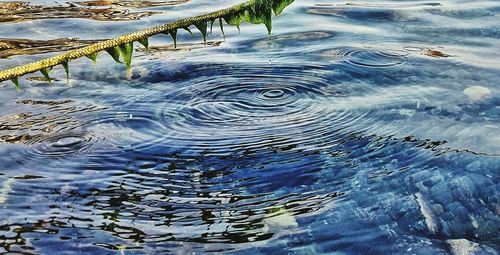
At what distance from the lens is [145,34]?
2.88m

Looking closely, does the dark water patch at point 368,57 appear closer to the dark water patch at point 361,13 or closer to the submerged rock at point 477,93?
the submerged rock at point 477,93

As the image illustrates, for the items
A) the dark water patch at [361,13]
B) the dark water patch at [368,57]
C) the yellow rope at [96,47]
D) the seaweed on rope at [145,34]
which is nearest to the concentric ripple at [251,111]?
the dark water patch at [368,57]

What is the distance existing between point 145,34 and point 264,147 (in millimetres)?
1711

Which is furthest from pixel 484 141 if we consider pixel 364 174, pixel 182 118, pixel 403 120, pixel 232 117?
pixel 182 118

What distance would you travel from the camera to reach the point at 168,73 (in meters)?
6.22

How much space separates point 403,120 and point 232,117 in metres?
Answer: 1.37

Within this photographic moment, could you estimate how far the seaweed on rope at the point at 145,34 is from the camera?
2.78 meters

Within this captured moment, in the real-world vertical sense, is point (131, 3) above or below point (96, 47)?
below

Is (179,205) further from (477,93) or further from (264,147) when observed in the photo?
(477,93)

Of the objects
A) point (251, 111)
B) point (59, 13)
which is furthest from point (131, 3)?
point (251, 111)

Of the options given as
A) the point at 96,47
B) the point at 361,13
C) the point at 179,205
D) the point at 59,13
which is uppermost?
the point at 96,47

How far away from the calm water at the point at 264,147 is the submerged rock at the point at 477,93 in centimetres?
2

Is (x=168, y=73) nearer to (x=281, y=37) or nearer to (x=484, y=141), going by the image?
(x=281, y=37)

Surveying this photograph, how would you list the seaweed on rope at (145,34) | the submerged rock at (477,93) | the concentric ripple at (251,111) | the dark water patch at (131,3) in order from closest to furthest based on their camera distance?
the seaweed on rope at (145,34)
the concentric ripple at (251,111)
the submerged rock at (477,93)
the dark water patch at (131,3)
